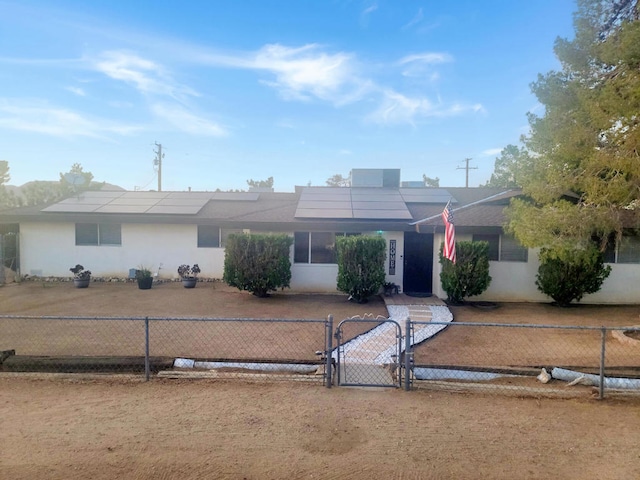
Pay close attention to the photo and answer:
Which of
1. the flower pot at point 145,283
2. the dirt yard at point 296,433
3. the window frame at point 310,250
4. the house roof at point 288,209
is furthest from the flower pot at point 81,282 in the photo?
the dirt yard at point 296,433

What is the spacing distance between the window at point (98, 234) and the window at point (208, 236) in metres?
3.10

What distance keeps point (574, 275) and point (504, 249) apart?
1.93 meters

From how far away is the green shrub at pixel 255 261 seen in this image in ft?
35.8

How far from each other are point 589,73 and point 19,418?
10337mm

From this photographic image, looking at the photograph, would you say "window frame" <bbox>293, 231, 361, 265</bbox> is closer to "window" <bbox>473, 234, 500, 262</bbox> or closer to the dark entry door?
the dark entry door

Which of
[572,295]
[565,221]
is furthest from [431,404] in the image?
[572,295]

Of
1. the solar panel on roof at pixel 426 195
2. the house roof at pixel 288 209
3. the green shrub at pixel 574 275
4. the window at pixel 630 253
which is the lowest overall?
the green shrub at pixel 574 275

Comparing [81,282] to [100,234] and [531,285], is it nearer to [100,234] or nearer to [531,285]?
[100,234]

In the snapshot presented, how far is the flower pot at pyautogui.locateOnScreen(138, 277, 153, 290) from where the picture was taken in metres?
12.0

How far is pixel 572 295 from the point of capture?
34.1 ft

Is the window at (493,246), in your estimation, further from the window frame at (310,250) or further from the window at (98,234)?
the window at (98,234)

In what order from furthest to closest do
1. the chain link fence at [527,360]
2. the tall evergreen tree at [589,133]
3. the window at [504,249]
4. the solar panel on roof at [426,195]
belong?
the solar panel on roof at [426,195] < the window at [504,249] < the tall evergreen tree at [589,133] < the chain link fence at [527,360]

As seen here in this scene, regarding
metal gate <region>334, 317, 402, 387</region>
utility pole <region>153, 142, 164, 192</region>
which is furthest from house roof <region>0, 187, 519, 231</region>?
utility pole <region>153, 142, 164, 192</region>

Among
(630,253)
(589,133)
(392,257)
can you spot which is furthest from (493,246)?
(589,133)
